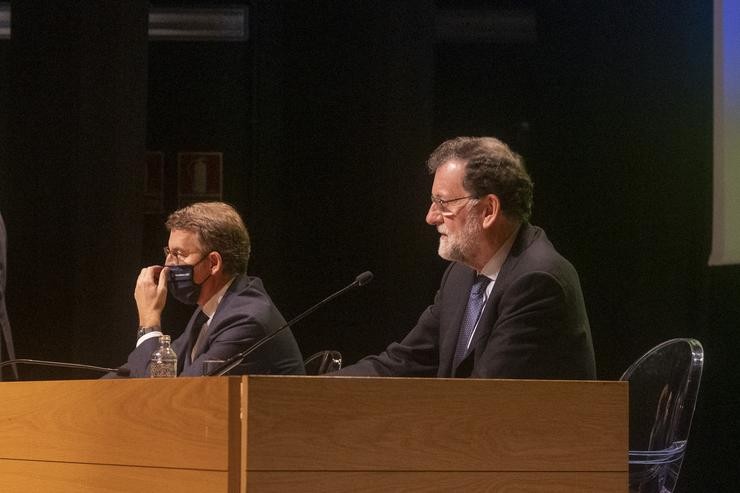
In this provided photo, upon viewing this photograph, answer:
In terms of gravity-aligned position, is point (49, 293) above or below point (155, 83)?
below

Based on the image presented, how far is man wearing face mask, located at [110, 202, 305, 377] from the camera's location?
3.24 metres

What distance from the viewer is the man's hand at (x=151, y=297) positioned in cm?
348

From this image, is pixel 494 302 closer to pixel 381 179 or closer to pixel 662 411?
pixel 662 411

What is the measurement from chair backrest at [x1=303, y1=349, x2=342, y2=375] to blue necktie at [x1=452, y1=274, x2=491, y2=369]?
456 millimetres

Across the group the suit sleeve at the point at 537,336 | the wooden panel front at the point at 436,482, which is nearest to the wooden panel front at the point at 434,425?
the wooden panel front at the point at 436,482

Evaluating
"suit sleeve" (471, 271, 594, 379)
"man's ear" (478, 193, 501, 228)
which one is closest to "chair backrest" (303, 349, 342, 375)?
"man's ear" (478, 193, 501, 228)

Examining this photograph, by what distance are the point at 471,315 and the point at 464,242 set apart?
19cm

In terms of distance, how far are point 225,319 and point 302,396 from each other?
64.3 inches

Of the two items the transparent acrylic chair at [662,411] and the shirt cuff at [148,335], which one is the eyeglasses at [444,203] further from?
the shirt cuff at [148,335]

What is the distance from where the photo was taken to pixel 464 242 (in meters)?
2.90

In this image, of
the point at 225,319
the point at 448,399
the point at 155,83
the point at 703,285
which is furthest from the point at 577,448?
the point at 155,83

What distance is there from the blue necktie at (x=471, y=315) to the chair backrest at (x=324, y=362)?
0.46 metres

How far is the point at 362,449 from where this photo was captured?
5.53ft

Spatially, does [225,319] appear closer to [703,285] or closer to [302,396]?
[302,396]
